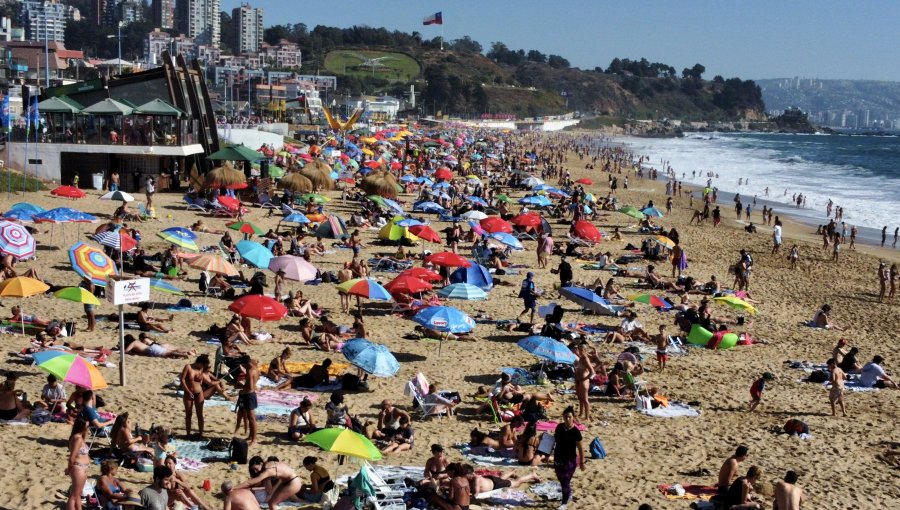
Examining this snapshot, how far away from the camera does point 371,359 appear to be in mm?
10820

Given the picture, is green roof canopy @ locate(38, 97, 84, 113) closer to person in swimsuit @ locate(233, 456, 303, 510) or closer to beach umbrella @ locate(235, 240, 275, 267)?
beach umbrella @ locate(235, 240, 275, 267)

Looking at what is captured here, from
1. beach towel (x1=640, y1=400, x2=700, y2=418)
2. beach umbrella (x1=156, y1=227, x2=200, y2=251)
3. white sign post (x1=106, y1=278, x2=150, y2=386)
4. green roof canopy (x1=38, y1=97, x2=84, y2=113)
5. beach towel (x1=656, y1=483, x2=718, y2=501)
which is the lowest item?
beach towel (x1=640, y1=400, x2=700, y2=418)

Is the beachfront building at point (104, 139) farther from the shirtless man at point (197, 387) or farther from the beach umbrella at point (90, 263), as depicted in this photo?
the shirtless man at point (197, 387)

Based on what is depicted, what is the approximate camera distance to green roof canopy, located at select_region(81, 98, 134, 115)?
2636cm

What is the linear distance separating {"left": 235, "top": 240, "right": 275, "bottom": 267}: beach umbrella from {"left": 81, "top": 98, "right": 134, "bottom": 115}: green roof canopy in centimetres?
1277

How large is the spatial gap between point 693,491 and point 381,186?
68.2 feet

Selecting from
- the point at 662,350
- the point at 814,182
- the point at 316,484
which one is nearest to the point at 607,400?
the point at 662,350

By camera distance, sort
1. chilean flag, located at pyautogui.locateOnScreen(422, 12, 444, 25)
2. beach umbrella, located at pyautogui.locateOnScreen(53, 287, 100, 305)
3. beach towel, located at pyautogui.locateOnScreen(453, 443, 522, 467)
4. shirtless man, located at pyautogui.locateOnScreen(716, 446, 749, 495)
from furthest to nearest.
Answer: chilean flag, located at pyautogui.locateOnScreen(422, 12, 444, 25) → beach umbrella, located at pyautogui.locateOnScreen(53, 287, 100, 305) → beach towel, located at pyautogui.locateOnScreen(453, 443, 522, 467) → shirtless man, located at pyautogui.locateOnScreen(716, 446, 749, 495)

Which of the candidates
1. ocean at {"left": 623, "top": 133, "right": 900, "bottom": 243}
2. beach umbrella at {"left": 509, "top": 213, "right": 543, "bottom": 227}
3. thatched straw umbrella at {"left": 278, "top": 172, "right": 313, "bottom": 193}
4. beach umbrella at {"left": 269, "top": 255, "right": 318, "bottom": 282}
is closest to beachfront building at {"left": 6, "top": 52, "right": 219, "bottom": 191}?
thatched straw umbrella at {"left": 278, "top": 172, "right": 313, "bottom": 193}

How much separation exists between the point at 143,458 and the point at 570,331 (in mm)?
8107

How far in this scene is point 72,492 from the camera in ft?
23.0

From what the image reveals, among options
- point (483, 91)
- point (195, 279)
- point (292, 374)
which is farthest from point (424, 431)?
point (483, 91)

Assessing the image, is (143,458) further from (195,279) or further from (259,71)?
(259,71)

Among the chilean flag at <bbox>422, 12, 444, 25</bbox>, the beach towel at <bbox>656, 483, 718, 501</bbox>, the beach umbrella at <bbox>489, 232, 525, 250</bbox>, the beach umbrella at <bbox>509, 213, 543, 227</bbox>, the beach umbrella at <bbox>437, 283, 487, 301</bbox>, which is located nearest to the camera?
the beach towel at <bbox>656, 483, 718, 501</bbox>
